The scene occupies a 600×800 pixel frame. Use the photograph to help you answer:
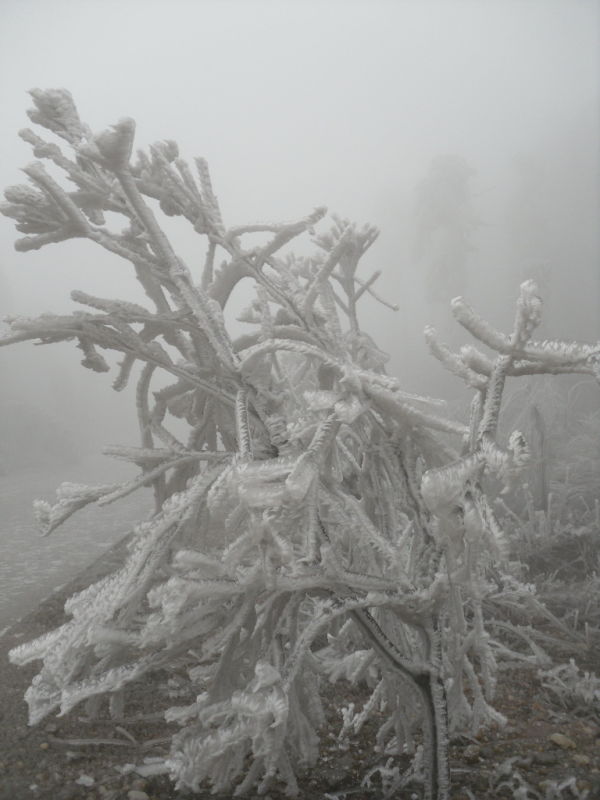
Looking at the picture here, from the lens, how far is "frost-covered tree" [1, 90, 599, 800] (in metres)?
0.78

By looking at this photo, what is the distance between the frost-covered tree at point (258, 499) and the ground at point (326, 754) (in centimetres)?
9

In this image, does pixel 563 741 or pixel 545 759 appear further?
pixel 563 741

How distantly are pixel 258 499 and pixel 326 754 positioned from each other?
0.91m

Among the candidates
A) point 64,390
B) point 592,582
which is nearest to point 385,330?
point 64,390

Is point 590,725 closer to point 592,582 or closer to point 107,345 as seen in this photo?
point 592,582

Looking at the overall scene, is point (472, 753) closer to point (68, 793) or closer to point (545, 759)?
point (545, 759)

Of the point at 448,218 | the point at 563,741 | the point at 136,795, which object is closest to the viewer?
the point at 136,795

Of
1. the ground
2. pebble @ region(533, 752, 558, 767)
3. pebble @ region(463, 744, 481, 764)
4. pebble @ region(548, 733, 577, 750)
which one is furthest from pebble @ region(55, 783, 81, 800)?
pebble @ region(548, 733, 577, 750)

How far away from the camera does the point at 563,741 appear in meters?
1.33

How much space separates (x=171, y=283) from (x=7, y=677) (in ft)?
5.21

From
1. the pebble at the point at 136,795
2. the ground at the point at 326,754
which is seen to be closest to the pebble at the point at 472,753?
the ground at the point at 326,754

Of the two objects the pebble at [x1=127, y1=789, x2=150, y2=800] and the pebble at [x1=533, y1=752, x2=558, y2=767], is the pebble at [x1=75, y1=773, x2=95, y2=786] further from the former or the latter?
the pebble at [x1=533, y1=752, x2=558, y2=767]

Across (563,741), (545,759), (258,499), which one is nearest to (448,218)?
(563,741)

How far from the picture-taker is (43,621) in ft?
8.29
